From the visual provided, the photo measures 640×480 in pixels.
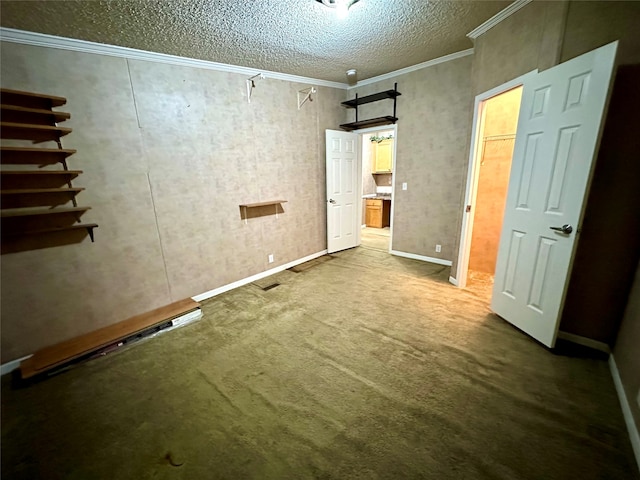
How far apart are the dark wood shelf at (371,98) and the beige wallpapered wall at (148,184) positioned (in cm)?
88

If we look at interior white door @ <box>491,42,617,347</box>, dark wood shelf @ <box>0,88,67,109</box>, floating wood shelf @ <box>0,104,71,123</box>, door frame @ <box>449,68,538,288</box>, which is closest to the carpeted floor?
interior white door @ <box>491,42,617,347</box>

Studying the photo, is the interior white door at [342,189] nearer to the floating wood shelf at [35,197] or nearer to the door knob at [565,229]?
the door knob at [565,229]

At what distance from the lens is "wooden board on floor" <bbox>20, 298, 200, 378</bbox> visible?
2.01 m

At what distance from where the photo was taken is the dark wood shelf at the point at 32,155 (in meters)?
1.92

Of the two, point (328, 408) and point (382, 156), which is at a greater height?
point (382, 156)

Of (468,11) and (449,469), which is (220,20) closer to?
(468,11)

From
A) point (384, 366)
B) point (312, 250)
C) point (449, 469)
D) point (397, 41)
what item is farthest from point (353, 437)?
point (397, 41)

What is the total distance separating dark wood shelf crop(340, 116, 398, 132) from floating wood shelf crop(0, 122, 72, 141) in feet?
11.5

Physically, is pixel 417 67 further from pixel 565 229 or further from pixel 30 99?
pixel 30 99

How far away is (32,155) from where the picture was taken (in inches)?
80.6

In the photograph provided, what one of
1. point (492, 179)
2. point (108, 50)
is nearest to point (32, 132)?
point (108, 50)

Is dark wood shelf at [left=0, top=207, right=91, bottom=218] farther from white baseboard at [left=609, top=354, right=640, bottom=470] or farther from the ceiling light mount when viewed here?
white baseboard at [left=609, top=354, right=640, bottom=470]

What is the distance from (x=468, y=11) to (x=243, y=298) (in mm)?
3600

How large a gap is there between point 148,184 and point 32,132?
0.84 meters
